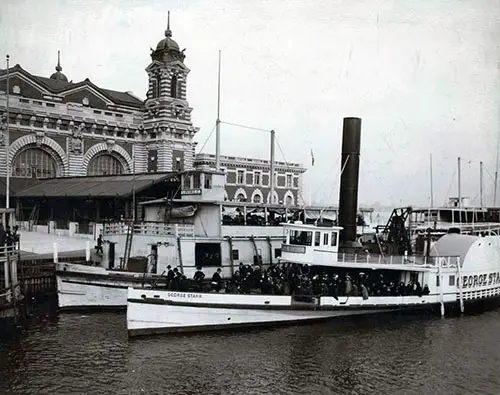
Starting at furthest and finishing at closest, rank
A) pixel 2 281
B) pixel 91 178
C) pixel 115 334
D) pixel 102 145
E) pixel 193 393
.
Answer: pixel 102 145 → pixel 91 178 → pixel 2 281 → pixel 115 334 → pixel 193 393

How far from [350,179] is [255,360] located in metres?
11.8

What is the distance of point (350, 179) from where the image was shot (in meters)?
26.6

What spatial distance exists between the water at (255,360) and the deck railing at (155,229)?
16.9 feet

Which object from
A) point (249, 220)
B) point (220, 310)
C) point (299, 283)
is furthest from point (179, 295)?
point (249, 220)

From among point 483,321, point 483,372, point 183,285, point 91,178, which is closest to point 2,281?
point 183,285

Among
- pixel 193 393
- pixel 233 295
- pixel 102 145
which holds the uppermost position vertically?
pixel 102 145

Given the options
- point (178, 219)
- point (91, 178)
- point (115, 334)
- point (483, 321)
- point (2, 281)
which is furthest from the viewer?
point (91, 178)

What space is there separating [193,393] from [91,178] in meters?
34.9

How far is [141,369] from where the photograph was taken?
1673 centimetres

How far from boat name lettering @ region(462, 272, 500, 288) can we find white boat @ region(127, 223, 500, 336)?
5cm

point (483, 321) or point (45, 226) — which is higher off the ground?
point (45, 226)

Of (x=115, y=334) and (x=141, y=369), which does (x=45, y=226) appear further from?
(x=141, y=369)

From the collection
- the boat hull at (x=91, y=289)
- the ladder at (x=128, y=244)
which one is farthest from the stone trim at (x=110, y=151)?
the boat hull at (x=91, y=289)

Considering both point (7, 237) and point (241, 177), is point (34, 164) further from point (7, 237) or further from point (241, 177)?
point (7, 237)
